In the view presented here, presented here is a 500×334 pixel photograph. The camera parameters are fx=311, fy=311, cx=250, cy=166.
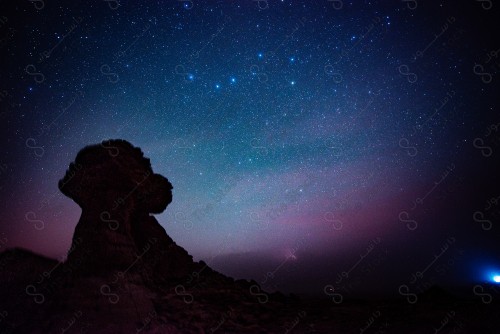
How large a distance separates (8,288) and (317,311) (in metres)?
11.3

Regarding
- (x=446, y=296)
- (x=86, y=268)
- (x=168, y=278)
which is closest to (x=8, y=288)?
(x=86, y=268)

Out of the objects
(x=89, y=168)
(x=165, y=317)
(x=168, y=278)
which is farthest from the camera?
(x=168, y=278)

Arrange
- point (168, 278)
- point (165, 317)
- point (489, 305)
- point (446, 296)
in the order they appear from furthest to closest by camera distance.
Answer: point (168, 278) → point (446, 296) → point (165, 317) → point (489, 305)

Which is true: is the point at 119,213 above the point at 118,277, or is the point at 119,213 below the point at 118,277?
above

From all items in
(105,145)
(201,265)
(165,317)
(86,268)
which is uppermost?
(105,145)

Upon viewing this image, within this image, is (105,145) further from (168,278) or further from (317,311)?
(317,311)

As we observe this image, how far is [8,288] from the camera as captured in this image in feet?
36.4

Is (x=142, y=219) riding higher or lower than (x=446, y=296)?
lower

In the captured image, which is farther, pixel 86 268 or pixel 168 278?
pixel 168 278

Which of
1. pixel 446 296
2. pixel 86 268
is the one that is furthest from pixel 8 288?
pixel 446 296

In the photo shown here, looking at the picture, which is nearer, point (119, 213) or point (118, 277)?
point (118, 277)

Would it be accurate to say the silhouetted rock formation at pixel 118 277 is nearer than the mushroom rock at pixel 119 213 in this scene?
Yes

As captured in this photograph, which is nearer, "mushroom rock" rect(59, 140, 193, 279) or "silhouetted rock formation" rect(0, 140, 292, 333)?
"silhouetted rock formation" rect(0, 140, 292, 333)

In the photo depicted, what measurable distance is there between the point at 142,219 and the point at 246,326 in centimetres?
864
